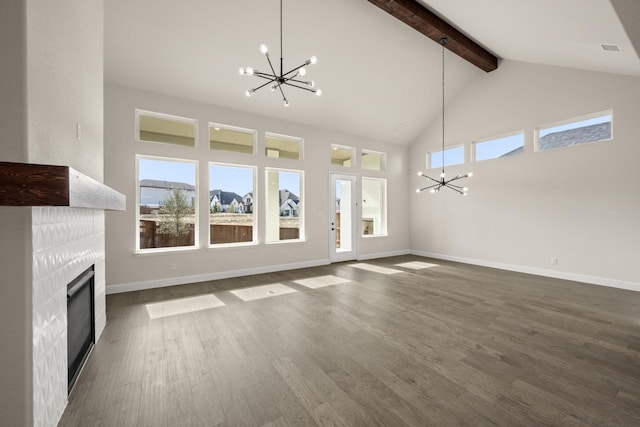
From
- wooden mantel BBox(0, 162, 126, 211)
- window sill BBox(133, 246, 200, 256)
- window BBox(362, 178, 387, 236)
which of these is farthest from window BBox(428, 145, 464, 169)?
wooden mantel BBox(0, 162, 126, 211)

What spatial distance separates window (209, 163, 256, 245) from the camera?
539 centimetres

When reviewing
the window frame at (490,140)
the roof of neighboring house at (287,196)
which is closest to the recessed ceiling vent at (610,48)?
the window frame at (490,140)

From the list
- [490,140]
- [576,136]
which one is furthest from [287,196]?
[576,136]

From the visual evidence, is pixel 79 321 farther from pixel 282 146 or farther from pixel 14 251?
pixel 282 146

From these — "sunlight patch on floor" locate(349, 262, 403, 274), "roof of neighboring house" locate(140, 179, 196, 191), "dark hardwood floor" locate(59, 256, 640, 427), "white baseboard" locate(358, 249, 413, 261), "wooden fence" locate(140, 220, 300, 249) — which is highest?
"roof of neighboring house" locate(140, 179, 196, 191)

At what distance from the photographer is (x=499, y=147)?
6.39 metres

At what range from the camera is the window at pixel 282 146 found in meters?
6.06

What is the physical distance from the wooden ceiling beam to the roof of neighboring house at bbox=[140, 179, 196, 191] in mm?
4522

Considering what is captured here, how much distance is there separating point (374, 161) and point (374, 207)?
4.70 ft

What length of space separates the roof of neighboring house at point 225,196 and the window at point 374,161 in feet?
13.0

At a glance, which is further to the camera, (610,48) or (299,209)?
(299,209)

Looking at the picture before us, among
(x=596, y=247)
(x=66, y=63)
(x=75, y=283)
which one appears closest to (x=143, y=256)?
(x=75, y=283)

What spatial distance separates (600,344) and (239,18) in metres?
6.11

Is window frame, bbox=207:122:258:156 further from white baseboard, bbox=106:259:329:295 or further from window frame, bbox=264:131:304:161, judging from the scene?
white baseboard, bbox=106:259:329:295
